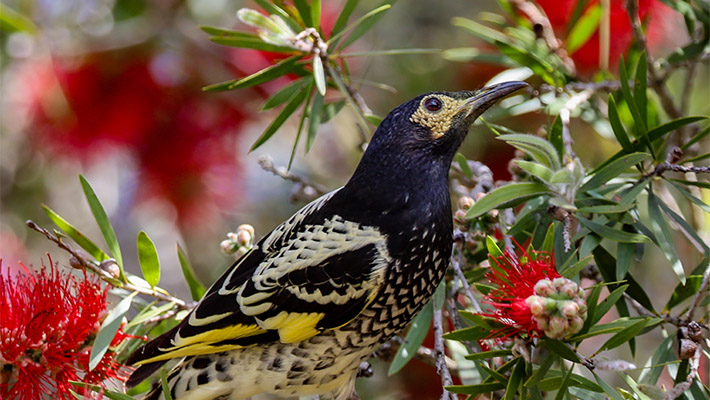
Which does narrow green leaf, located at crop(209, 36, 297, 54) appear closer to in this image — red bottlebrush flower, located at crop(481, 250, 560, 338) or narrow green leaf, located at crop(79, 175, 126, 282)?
narrow green leaf, located at crop(79, 175, 126, 282)

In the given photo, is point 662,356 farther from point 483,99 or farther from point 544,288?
point 483,99

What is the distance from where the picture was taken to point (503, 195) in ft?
5.19

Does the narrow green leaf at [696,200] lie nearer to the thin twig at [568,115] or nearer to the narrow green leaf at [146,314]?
the thin twig at [568,115]

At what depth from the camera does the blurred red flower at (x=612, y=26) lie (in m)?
2.78

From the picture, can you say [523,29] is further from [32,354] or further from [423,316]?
[32,354]

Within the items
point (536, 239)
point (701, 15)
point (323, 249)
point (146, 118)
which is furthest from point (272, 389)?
point (146, 118)

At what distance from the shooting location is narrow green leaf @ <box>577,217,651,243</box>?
158 cm

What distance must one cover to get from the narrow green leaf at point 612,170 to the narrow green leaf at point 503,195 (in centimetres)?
12

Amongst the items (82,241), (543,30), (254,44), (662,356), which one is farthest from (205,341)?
(543,30)

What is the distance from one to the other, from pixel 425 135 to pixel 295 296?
50 centimetres

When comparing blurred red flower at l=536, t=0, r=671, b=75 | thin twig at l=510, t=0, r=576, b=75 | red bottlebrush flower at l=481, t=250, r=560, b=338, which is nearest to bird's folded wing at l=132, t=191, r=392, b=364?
red bottlebrush flower at l=481, t=250, r=560, b=338

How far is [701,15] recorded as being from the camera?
2.12 meters

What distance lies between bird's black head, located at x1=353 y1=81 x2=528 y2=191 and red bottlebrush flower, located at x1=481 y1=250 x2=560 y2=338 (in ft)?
1.47

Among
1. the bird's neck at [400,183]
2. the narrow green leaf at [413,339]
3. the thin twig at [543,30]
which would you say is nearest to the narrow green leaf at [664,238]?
the bird's neck at [400,183]
